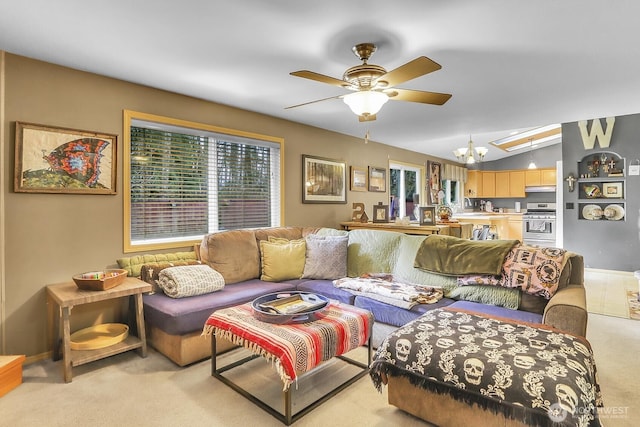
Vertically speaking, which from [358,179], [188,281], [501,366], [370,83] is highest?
[370,83]

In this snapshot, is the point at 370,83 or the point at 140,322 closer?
the point at 370,83

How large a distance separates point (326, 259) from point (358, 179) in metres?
2.36

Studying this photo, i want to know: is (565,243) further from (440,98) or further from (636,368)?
(440,98)

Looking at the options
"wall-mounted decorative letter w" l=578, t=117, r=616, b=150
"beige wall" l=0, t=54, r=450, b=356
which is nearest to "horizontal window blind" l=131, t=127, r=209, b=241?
"beige wall" l=0, t=54, r=450, b=356

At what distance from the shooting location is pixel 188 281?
108 inches

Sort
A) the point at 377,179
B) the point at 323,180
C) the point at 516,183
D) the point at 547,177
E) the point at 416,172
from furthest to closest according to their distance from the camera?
the point at 516,183 → the point at 547,177 → the point at 416,172 → the point at 377,179 → the point at 323,180

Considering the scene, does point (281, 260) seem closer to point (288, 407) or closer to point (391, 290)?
point (391, 290)

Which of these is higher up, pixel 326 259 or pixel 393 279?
pixel 326 259

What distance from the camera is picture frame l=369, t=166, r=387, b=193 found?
5738 millimetres

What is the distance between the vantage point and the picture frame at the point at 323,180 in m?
4.59

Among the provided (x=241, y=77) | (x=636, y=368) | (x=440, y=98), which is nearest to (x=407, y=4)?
(x=440, y=98)

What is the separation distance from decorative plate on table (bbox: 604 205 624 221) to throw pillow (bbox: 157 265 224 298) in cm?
654

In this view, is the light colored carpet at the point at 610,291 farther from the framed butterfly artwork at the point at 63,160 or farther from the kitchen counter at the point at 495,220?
the framed butterfly artwork at the point at 63,160

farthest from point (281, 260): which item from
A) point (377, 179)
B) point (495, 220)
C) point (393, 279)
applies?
point (495, 220)
